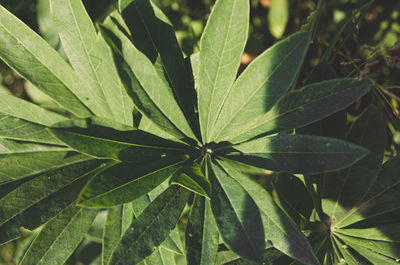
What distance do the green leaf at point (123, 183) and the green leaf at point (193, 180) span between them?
5 centimetres

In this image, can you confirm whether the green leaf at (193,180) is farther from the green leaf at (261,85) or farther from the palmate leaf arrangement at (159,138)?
the green leaf at (261,85)

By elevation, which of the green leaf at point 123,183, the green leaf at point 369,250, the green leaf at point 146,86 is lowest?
the green leaf at point 369,250

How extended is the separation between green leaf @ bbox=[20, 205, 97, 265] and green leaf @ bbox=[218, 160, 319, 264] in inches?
20.6

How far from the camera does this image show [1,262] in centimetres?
222

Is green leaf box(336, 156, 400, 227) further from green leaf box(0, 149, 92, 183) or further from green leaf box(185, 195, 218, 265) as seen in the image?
green leaf box(0, 149, 92, 183)

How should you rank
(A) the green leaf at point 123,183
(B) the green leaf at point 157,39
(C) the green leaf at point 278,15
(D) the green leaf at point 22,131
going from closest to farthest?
(A) the green leaf at point 123,183, (B) the green leaf at point 157,39, (D) the green leaf at point 22,131, (C) the green leaf at point 278,15

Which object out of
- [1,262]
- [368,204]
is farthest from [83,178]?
[1,262]

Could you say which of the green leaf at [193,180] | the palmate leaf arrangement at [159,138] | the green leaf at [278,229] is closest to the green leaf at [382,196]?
the palmate leaf arrangement at [159,138]

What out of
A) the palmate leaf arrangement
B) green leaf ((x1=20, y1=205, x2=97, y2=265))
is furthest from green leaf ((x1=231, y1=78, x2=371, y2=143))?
green leaf ((x1=20, y1=205, x2=97, y2=265))

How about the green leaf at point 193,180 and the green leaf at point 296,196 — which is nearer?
the green leaf at point 193,180

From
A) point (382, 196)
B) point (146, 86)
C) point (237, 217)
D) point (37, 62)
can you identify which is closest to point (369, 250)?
point (382, 196)

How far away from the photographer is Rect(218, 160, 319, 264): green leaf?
0.82 meters

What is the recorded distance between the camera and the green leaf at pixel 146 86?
0.72 metres

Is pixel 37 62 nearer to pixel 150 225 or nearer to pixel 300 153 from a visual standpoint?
pixel 150 225
